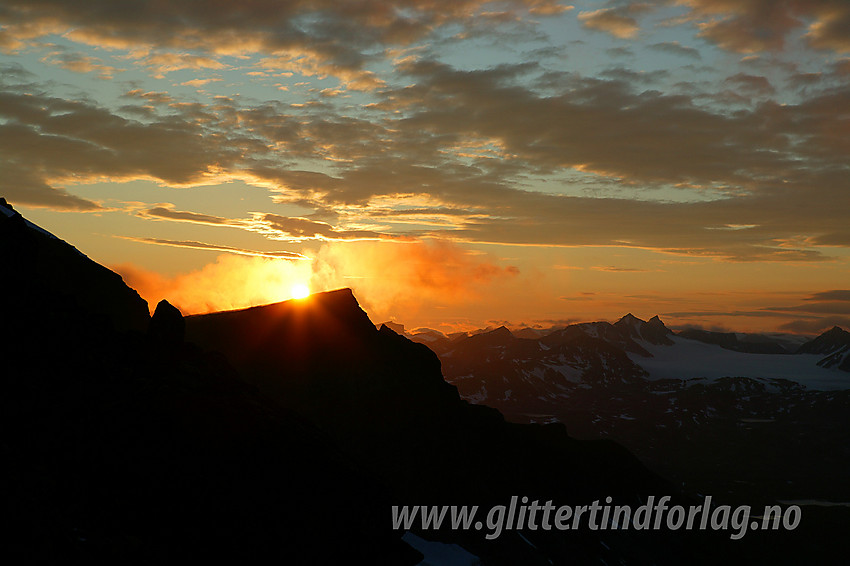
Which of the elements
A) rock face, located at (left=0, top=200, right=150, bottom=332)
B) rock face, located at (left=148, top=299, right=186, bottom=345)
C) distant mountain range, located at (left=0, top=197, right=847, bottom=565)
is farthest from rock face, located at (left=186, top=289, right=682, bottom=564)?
rock face, located at (left=148, top=299, right=186, bottom=345)

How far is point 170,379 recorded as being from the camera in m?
56.1

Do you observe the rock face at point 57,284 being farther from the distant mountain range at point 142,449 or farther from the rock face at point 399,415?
the rock face at point 399,415

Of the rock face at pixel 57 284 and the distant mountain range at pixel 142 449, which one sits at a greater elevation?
the rock face at pixel 57 284

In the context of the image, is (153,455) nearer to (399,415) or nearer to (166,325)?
(166,325)

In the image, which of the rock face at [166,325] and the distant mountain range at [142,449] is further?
the rock face at [166,325]

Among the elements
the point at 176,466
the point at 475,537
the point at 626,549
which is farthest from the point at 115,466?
the point at 626,549

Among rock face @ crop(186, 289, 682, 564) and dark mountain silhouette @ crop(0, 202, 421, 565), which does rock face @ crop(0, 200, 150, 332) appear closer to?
dark mountain silhouette @ crop(0, 202, 421, 565)

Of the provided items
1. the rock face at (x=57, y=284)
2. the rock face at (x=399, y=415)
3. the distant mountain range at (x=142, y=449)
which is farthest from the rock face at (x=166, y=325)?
the rock face at (x=399, y=415)

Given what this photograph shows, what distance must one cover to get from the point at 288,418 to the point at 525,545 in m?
108

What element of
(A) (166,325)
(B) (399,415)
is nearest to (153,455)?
(A) (166,325)

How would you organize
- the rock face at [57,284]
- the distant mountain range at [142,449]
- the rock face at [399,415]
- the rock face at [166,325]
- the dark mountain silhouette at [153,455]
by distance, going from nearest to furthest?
the distant mountain range at [142,449] → the dark mountain silhouette at [153,455] → the rock face at [57,284] → the rock face at [166,325] → the rock face at [399,415]

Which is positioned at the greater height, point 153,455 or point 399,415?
point 153,455

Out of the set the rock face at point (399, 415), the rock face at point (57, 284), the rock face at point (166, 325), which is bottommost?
the rock face at point (399, 415)

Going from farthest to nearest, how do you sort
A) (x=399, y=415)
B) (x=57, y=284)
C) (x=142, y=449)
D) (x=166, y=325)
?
(x=399, y=415), (x=57, y=284), (x=166, y=325), (x=142, y=449)
